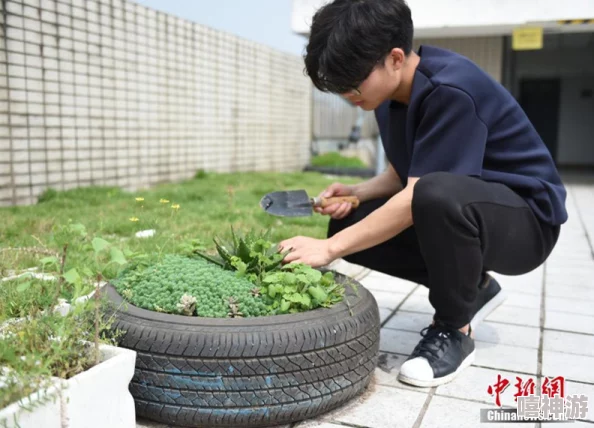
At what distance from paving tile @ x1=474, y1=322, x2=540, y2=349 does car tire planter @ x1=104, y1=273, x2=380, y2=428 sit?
998mm

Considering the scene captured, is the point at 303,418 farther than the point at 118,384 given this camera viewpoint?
Yes

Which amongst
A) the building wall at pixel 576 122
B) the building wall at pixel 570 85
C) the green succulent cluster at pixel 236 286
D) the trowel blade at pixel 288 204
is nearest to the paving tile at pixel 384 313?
the trowel blade at pixel 288 204

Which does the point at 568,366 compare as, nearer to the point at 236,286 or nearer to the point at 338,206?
the point at 338,206

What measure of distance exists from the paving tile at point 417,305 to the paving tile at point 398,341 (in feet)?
1.06

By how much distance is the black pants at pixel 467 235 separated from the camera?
1838 mm

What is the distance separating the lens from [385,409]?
1764mm

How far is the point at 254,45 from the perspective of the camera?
769cm

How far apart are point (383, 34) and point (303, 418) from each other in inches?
46.3

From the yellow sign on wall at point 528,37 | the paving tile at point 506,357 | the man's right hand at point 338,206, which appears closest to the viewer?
the paving tile at point 506,357

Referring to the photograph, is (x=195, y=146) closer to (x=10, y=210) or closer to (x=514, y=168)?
(x=10, y=210)

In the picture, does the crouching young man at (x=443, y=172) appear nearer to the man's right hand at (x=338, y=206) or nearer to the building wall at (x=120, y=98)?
the man's right hand at (x=338, y=206)

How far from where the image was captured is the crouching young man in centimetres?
185

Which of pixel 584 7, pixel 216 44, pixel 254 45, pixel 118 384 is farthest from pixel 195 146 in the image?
pixel 118 384

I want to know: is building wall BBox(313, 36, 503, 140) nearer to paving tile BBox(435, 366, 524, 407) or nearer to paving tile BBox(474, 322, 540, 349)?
paving tile BBox(474, 322, 540, 349)
